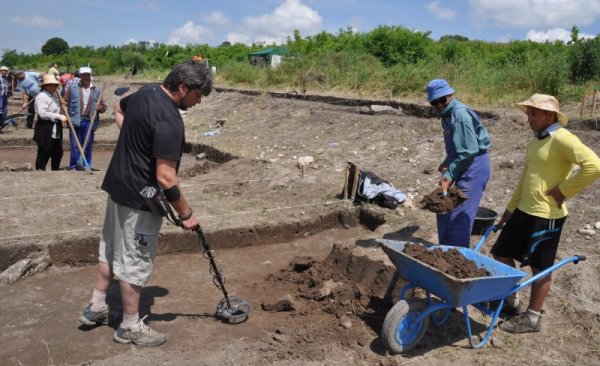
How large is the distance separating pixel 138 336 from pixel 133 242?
72 centimetres

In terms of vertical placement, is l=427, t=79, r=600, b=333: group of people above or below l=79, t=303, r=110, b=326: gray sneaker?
above

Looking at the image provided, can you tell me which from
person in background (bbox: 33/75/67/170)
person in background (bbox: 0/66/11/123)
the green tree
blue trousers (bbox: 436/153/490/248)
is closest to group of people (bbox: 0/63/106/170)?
person in background (bbox: 33/75/67/170)

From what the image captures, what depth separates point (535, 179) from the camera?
397 cm

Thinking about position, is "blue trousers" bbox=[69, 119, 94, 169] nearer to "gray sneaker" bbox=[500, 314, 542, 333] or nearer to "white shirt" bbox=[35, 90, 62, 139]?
"white shirt" bbox=[35, 90, 62, 139]

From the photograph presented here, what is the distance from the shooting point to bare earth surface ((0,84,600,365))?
3.93m

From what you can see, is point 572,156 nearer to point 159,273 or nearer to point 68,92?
point 159,273

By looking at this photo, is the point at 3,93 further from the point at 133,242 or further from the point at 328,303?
the point at 328,303

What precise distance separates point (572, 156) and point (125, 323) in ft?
11.5

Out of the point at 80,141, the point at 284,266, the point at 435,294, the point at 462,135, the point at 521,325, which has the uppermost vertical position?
the point at 462,135


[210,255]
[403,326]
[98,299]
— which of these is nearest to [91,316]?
[98,299]

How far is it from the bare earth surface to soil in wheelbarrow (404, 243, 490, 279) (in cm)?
62

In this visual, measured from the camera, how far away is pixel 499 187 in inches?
300

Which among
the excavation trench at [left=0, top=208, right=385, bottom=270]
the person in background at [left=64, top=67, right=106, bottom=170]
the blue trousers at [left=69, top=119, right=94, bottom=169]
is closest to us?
the excavation trench at [left=0, top=208, right=385, bottom=270]

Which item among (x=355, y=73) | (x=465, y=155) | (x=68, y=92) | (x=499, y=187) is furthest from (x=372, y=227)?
(x=355, y=73)
